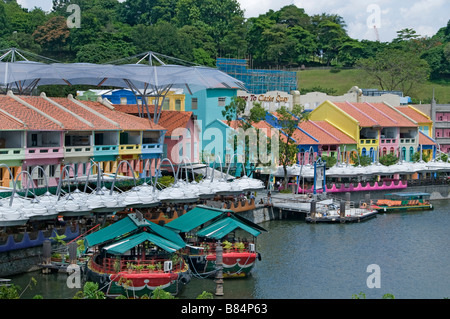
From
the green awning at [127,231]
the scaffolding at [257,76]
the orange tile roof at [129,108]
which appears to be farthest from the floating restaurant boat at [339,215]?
the scaffolding at [257,76]

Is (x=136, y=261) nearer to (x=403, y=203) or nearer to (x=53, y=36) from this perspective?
(x=403, y=203)

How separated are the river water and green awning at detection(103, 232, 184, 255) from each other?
2.49 meters

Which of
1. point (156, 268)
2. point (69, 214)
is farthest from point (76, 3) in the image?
point (156, 268)

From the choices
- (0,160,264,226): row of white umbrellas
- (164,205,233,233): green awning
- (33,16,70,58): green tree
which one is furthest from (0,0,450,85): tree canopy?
(164,205,233,233): green awning

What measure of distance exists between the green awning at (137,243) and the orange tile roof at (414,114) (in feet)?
210

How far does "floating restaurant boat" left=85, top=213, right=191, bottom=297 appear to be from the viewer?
1545 inches

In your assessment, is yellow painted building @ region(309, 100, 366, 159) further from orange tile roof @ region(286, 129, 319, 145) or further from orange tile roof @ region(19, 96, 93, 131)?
orange tile roof @ region(19, 96, 93, 131)

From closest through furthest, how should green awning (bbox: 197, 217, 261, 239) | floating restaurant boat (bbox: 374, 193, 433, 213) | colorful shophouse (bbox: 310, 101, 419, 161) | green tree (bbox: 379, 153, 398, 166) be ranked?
green awning (bbox: 197, 217, 261, 239) → floating restaurant boat (bbox: 374, 193, 433, 213) → green tree (bbox: 379, 153, 398, 166) → colorful shophouse (bbox: 310, 101, 419, 161)

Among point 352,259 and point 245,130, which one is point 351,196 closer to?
point 245,130

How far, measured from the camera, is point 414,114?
332 feet

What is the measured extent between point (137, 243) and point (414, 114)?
67200 millimetres

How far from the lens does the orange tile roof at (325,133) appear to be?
88.5 metres

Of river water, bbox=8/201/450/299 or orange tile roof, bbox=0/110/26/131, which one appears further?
orange tile roof, bbox=0/110/26/131

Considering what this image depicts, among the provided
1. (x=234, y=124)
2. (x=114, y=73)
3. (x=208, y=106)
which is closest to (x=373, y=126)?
(x=234, y=124)
